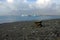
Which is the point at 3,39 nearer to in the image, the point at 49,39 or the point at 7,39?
the point at 7,39

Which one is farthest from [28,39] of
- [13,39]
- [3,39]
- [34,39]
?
[3,39]

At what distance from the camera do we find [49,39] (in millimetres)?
17312

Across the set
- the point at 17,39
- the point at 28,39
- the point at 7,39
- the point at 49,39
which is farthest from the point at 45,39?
the point at 7,39

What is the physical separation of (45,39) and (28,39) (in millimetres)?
1904

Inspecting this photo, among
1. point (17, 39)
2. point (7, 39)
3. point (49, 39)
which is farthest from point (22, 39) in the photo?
point (49, 39)

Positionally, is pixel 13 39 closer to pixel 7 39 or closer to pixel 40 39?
pixel 7 39

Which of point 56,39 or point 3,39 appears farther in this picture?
point 3,39

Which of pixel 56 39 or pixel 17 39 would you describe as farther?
pixel 17 39

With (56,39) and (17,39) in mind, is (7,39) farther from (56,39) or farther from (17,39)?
(56,39)

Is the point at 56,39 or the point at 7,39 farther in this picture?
the point at 7,39

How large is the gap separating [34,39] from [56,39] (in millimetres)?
2471

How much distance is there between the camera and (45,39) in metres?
17.4

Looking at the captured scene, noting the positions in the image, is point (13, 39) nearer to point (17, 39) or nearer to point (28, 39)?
point (17, 39)

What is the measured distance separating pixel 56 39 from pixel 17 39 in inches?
174
